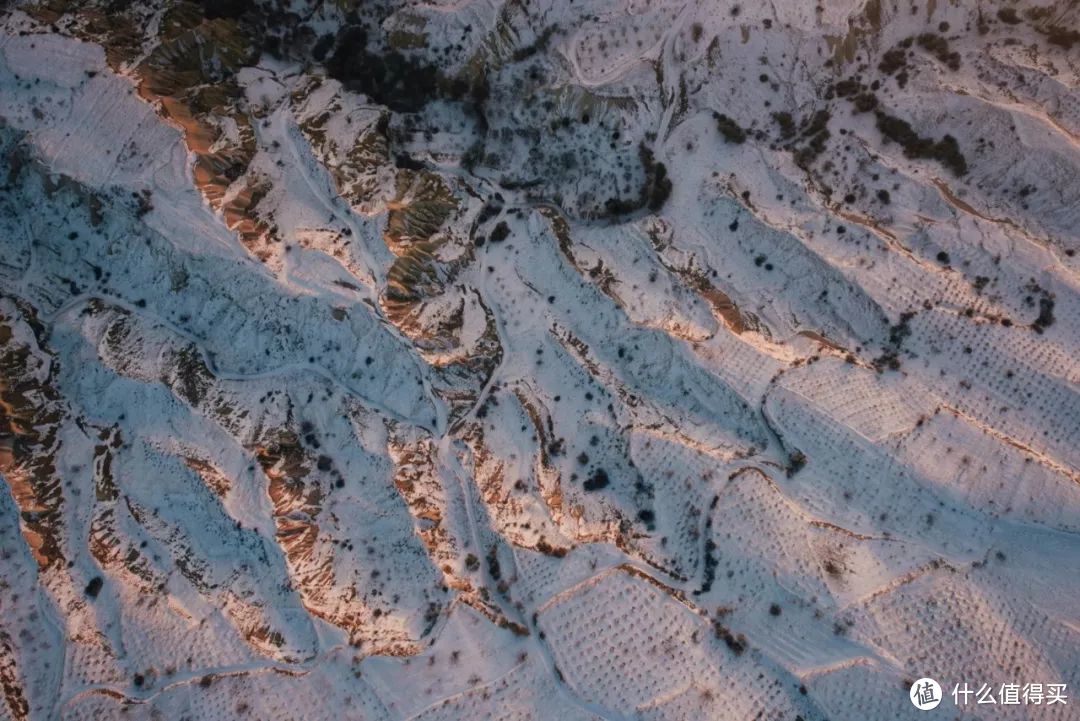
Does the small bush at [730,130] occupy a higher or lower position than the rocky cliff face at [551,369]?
higher

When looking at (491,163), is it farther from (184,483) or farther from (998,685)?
(998,685)

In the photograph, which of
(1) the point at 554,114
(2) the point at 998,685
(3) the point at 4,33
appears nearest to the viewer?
(2) the point at 998,685

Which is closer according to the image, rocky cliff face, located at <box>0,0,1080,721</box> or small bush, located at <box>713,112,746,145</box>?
rocky cliff face, located at <box>0,0,1080,721</box>

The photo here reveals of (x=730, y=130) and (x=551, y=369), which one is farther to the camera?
(x=730, y=130)

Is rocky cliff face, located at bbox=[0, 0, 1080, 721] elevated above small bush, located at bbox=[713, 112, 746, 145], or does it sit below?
below

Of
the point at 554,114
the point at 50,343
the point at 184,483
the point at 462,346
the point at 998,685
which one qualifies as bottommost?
the point at 184,483

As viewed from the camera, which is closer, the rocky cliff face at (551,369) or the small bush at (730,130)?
the rocky cliff face at (551,369)

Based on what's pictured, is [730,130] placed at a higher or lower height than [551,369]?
higher

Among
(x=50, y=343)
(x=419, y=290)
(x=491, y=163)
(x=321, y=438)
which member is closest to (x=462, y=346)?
(x=419, y=290)
